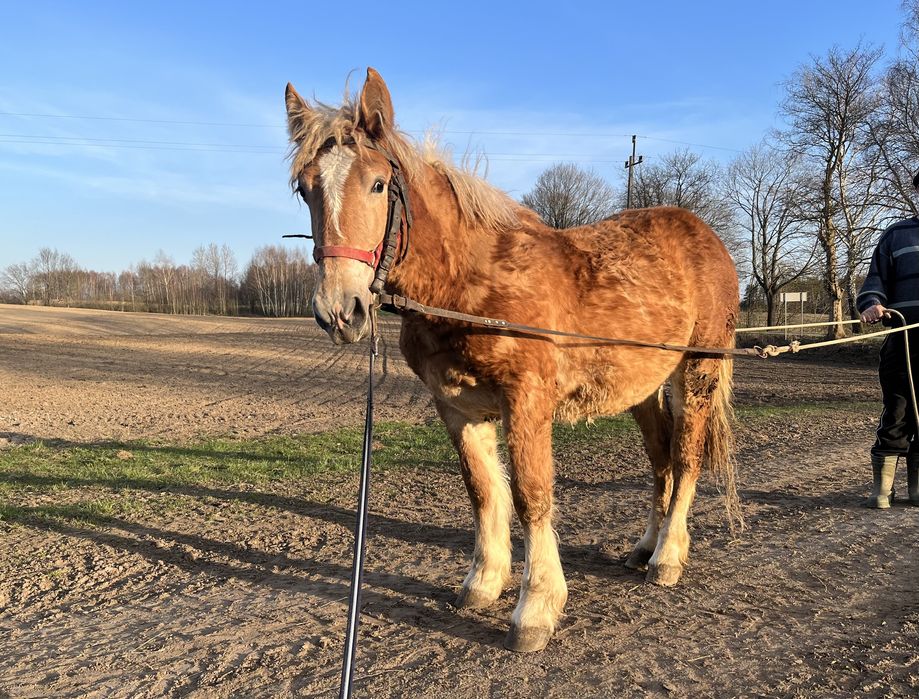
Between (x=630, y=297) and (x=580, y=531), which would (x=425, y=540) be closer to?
(x=580, y=531)

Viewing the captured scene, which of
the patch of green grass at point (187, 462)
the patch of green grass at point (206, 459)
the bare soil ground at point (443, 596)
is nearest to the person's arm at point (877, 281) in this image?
the bare soil ground at point (443, 596)

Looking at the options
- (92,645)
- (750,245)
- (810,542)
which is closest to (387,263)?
(92,645)

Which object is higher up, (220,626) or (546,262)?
(546,262)

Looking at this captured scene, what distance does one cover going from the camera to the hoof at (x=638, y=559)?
4.01 metres

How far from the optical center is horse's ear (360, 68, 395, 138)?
109 inches

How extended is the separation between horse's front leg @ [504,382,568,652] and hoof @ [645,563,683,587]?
0.83 m

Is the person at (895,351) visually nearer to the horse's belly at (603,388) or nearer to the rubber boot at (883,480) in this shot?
the rubber boot at (883,480)

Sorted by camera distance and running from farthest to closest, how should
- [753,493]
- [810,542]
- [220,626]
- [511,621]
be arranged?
[753,493]
[810,542]
[220,626]
[511,621]

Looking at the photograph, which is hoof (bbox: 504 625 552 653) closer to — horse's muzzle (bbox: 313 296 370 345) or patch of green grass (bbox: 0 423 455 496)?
horse's muzzle (bbox: 313 296 370 345)

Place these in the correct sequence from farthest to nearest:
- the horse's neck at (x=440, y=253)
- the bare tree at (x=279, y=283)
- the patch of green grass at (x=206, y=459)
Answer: the bare tree at (x=279, y=283), the patch of green grass at (x=206, y=459), the horse's neck at (x=440, y=253)

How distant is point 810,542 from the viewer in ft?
14.0

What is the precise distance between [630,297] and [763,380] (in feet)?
47.9

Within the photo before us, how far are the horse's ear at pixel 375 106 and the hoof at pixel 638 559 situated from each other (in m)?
3.14

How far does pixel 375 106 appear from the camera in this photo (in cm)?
279
